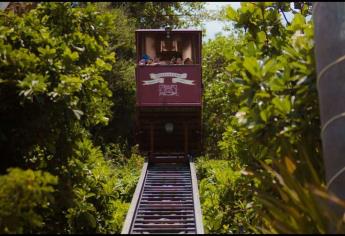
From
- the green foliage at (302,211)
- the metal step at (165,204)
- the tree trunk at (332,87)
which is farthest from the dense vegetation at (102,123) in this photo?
the metal step at (165,204)

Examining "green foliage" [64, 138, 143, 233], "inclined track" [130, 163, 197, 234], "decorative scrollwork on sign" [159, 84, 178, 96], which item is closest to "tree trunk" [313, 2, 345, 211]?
"inclined track" [130, 163, 197, 234]

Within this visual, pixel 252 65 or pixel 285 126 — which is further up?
pixel 252 65

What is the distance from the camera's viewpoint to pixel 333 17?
4.44m

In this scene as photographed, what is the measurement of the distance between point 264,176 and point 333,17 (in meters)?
1.49

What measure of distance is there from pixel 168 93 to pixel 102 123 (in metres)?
5.43

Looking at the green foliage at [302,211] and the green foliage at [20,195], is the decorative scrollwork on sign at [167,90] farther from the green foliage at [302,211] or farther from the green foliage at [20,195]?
the green foliage at [302,211]

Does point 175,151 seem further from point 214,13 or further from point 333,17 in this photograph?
point 214,13

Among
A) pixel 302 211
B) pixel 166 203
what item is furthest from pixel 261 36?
pixel 166 203

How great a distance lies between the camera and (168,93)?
→ 12586 mm

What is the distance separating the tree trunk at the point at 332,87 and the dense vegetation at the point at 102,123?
182 mm

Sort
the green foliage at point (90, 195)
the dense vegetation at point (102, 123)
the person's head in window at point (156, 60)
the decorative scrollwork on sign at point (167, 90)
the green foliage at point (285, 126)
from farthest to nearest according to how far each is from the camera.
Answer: the person's head in window at point (156, 60)
the decorative scrollwork on sign at point (167, 90)
the green foliage at point (90, 195)
the dense vegetation at point (102, 123)
the green foliage at point (285, 126)

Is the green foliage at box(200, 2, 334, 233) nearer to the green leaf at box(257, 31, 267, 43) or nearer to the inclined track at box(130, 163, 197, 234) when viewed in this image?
the green leaf at box(257, 31, 267, 43)

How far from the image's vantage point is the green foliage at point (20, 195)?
13.7ft

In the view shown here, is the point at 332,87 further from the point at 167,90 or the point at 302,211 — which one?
the point at 167,90
